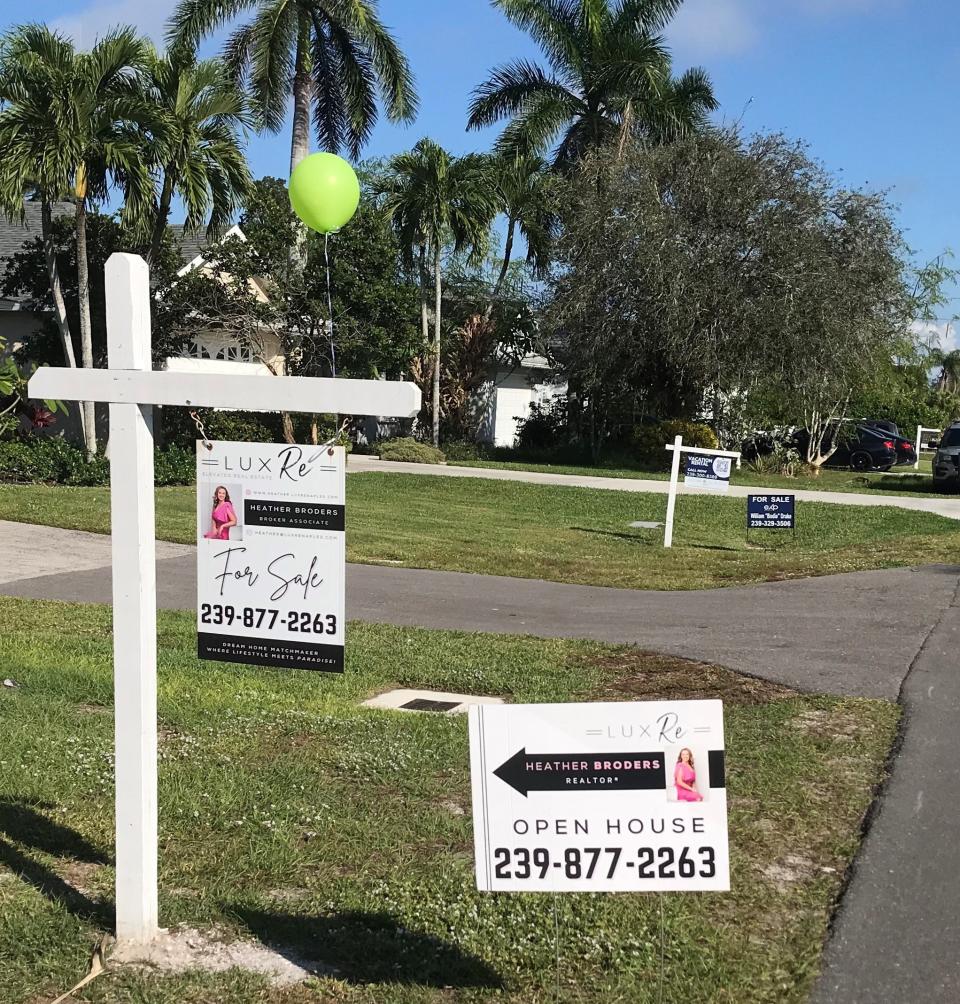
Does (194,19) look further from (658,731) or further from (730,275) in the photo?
(658,731)

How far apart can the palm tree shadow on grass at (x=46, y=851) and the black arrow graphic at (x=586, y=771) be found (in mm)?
1599

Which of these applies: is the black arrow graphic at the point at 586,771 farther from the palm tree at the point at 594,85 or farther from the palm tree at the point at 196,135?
the palm tree at the point at 594,85

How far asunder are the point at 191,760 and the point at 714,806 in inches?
118

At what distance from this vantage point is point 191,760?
5.56 m

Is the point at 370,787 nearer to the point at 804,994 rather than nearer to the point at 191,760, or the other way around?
the point at 191,760

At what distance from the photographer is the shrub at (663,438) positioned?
2805cm

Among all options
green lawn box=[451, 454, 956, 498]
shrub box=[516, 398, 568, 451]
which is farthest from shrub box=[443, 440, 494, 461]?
shrub box=[516, 398, 568, 451]

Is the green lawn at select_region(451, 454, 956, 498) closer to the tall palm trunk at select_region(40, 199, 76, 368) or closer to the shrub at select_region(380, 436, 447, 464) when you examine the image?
the shrub at select_region(380, 436, 447, 464)

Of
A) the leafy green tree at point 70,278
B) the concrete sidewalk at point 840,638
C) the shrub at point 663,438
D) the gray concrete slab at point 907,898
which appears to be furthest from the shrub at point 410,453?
the gray concrete slab at point 907,898

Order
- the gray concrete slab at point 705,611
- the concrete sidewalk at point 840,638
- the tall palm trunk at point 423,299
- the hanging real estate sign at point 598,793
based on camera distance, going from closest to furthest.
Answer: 1. the hanging real estate sign at point 598,793
2. the concrete sidewalk at point 840,638
3. the gray concrete slab at point 705,611
4. the tall palm trunk at point 423,299

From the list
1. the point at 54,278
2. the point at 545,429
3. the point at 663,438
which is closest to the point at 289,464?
the point at 54,278

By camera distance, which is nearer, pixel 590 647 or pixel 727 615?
pixel 590 647

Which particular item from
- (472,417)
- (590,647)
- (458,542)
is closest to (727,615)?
(590,647)

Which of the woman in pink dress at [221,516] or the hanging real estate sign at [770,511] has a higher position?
the woman in pink dress at [221,516]
